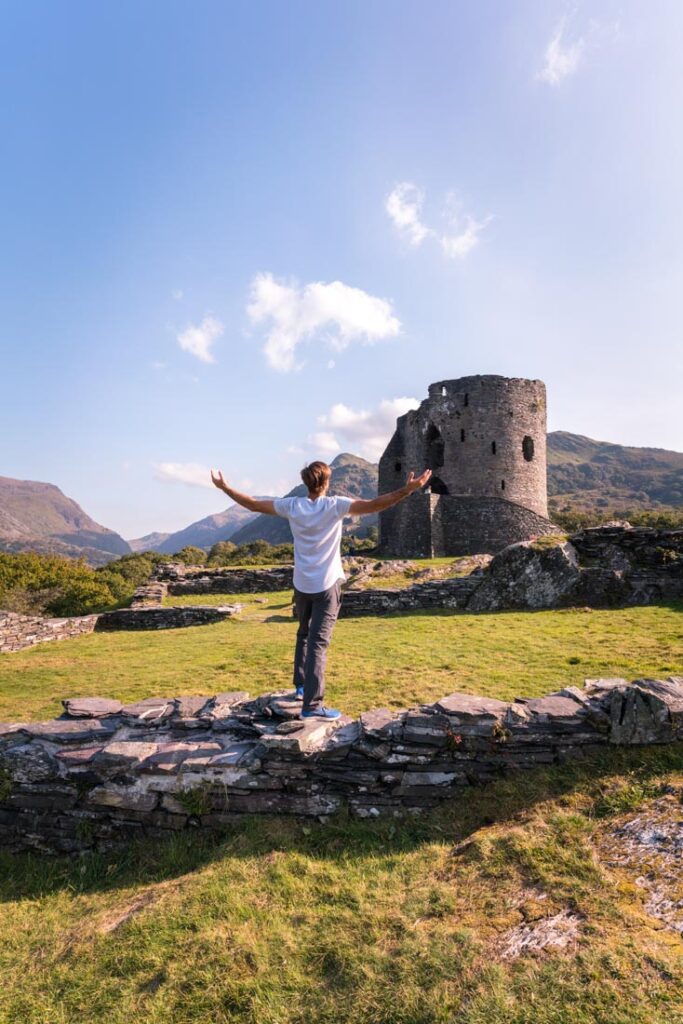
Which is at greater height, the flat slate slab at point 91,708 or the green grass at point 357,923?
the flat slate slab at point 91,708

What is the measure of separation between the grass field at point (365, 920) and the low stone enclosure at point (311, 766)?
158 mm

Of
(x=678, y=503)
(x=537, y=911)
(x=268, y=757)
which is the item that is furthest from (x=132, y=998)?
(x=678, y=503)

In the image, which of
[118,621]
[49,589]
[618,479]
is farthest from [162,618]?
[618,479]

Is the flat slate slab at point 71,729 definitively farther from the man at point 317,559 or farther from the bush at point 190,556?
the bush at point 190,556

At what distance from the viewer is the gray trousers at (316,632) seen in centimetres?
479

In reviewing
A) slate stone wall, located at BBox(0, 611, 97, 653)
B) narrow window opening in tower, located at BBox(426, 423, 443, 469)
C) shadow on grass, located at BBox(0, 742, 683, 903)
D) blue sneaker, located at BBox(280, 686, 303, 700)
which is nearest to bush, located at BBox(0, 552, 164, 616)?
slate stone wall, located at BBox(0, 611, 97, 653)

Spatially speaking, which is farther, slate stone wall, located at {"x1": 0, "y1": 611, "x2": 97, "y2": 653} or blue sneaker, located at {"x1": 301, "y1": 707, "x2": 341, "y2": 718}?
slate stone wall, located at {"x1": 0, "y1": 611, "x2": 97, "y2": 653}

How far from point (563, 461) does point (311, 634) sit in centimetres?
19884

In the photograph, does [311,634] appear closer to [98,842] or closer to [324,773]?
[324,773]

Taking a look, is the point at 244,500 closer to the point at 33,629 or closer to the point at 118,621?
the point at 33,629

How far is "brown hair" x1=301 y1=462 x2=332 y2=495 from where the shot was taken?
16.0 ft

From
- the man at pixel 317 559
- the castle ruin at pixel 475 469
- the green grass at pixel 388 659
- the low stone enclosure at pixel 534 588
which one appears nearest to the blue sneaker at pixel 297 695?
the man at pixel 317 559

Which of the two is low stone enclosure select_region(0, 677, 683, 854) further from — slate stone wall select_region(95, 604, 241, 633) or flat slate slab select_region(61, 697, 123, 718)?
slate stone wall select_region(95, 604, 241, 633)

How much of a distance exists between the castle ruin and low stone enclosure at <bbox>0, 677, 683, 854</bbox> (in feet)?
86.1
